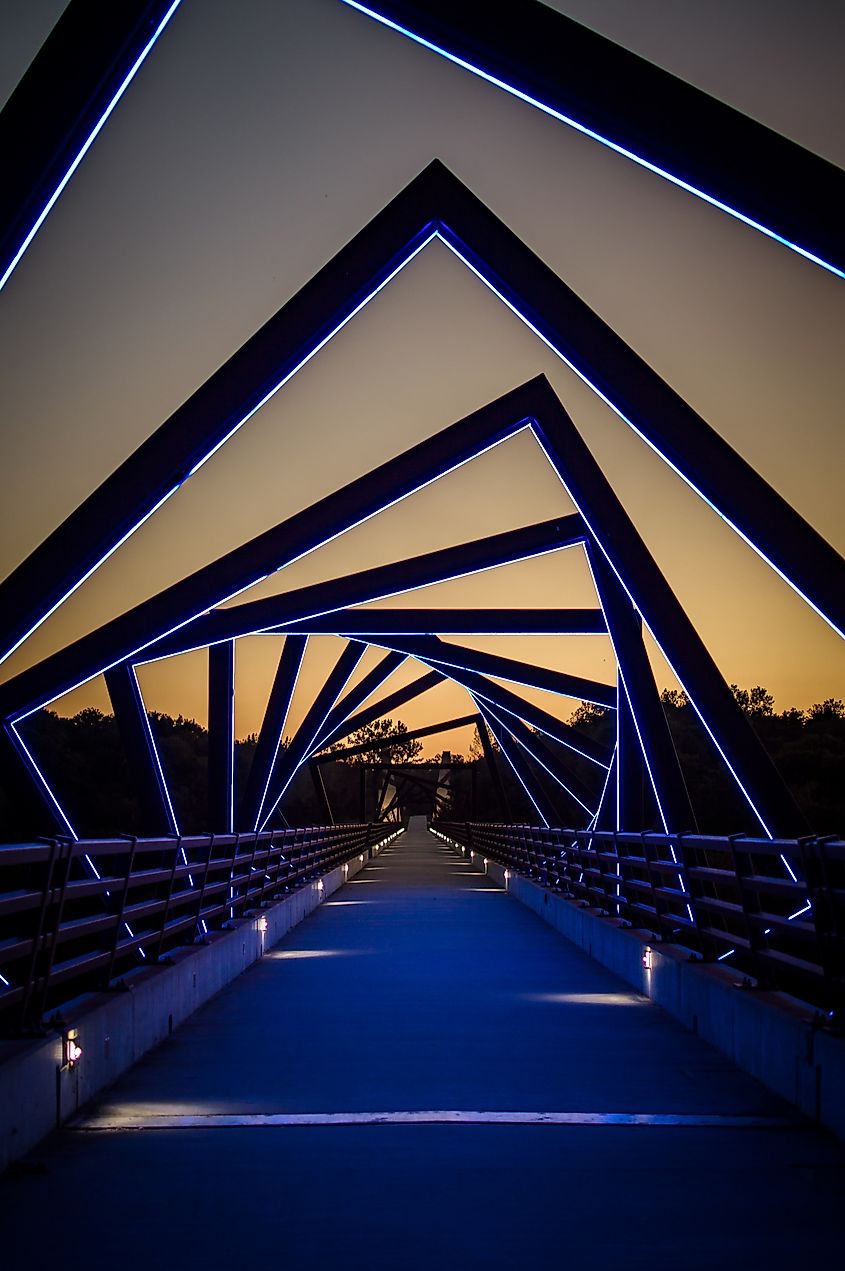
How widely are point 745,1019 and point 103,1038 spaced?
3.73 meters

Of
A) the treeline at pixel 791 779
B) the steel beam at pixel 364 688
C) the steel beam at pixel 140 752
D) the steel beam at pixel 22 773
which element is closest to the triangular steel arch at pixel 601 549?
the steel beam at pixel 22 773

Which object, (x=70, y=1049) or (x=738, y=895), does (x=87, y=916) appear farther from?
(x=738, y=895)

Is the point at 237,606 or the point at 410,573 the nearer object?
the point at 410,573

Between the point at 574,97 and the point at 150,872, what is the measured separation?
597 cm

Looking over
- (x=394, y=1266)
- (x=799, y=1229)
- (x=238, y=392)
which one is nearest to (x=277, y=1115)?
(x=394, y=1266)

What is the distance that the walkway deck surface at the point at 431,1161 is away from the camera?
4809 millimetres

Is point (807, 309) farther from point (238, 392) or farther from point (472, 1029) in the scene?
point (472, 1029)

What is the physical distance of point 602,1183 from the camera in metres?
5.59

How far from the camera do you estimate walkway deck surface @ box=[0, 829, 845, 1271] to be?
15.8 ft

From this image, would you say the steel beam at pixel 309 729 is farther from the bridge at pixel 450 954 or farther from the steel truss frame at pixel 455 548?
the bridge at pixel 450 954

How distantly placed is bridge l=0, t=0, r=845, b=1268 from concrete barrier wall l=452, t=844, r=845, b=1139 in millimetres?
45

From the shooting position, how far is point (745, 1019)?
8.22m

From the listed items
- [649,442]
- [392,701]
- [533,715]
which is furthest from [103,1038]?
[392,701]

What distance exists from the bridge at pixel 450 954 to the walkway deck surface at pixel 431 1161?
0.03 m
